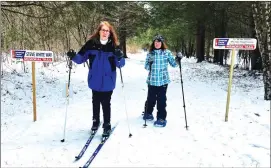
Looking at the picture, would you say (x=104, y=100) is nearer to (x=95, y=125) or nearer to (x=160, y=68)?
(x=95, y=125)

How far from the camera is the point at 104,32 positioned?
614 centimetres

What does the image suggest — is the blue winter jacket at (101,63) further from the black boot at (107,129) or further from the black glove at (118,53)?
the black boot at (107,129)

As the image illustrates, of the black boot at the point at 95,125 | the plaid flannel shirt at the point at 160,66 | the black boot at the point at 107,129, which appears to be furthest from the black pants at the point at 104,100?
the plaid flannel shirt at the point at 160,66

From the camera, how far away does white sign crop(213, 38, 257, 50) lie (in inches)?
289

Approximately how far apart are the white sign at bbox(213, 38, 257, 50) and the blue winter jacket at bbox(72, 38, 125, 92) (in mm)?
2624

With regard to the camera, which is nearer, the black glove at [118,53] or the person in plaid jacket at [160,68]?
the black glove at [118,53]

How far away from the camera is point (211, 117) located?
26.3 ft

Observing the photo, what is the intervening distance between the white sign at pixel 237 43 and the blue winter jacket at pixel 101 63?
2.62 metres

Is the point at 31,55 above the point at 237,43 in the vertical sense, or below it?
below

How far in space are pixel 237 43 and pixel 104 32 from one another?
124 inches

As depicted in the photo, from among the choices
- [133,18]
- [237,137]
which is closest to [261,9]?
[237,137]

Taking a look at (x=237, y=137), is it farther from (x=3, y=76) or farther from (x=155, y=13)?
(x=155, y=13)

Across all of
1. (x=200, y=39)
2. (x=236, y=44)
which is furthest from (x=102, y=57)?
(x=200, y=39)

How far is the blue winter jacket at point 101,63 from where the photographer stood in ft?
20.3
